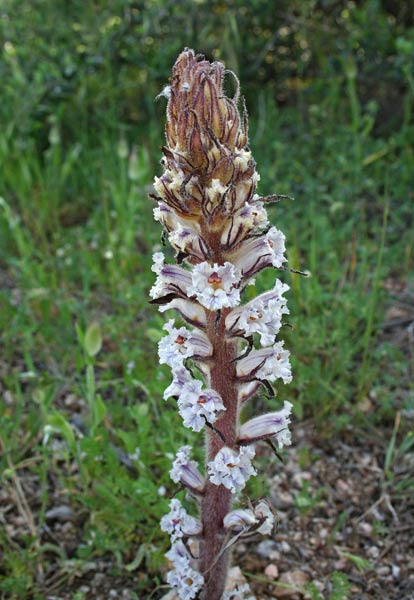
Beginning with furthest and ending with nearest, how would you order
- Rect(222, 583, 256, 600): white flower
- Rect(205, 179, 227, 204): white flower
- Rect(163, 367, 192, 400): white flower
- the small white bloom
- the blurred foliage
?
1. the blurred foliage
2. Rect(222, 583, 256, 600): white flower
3. the small white bloom
4. Rect(163, 367, 192, 400): white flower
5. Rect(205, 179, 227, 204): white flower

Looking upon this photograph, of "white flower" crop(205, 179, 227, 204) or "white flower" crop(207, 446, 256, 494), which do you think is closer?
"white flower" crop(205, 179, 227, 204)

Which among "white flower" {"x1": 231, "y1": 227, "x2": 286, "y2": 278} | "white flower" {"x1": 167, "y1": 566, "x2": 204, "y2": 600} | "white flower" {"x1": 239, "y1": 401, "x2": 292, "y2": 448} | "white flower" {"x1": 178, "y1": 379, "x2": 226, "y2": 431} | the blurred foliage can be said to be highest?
the blurred foliage

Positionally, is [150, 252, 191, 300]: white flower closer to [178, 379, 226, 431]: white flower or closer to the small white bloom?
[178, 379, 226, 431]: white flower

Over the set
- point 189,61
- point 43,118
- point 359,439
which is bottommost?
point 359,439

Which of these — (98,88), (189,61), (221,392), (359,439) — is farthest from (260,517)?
(98,88)

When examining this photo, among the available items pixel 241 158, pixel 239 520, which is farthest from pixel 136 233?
pixel 241 158

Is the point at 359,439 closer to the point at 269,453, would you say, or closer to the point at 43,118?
the point at 269,453

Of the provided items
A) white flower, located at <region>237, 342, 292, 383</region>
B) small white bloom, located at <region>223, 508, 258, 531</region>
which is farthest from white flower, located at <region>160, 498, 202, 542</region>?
white flower, located at <region>237, 342, 292, 383</region>
